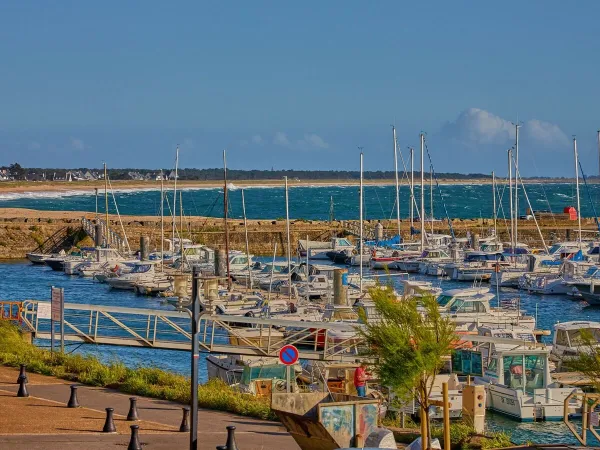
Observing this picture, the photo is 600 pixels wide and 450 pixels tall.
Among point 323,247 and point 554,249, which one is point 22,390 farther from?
point 323,247

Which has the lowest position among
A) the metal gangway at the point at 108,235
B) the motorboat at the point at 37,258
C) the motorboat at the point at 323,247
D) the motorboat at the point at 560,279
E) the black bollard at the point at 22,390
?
the black bollard at the point at 22,390

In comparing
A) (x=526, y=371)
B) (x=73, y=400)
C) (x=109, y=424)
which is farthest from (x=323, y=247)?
(x=109, y=424)

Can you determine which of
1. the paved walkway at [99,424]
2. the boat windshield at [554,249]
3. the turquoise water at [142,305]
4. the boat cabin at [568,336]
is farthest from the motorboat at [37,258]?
the paved walkway at [99,424]

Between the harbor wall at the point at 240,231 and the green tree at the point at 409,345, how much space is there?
69.2 metres

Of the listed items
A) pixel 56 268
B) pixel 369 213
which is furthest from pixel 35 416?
pixel 369 213

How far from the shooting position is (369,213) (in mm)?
177000

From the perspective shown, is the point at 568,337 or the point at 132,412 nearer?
the point at 132,412

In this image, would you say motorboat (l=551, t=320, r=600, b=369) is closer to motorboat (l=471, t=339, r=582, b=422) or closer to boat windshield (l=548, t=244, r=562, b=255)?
motorboat (l=471, t=339, r=582, b=422)

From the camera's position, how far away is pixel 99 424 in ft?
72.8

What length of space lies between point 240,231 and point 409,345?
7518 cm

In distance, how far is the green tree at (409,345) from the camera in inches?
783

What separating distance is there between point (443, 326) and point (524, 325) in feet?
84.9

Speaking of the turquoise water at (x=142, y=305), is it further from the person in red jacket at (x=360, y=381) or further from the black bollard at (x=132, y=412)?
the black bollard at (x=132, y=412)

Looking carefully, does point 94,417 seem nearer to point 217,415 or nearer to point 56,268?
point 217,415
